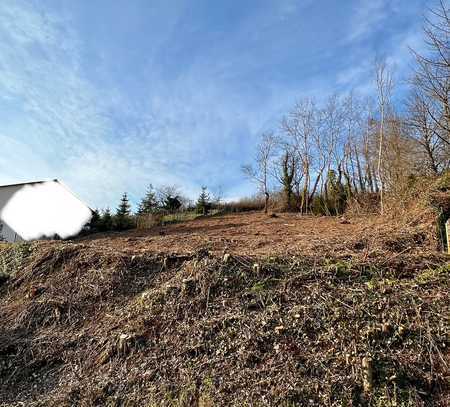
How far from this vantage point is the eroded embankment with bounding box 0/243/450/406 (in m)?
1.92

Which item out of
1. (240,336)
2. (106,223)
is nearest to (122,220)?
(106,223)

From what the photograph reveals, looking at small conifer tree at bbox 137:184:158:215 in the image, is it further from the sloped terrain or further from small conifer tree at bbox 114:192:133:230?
the sloped terrain

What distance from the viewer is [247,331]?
2.40m

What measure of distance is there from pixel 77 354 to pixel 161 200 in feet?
43.4

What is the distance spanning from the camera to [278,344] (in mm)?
2242

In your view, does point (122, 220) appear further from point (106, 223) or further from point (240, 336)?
point (240, 336)

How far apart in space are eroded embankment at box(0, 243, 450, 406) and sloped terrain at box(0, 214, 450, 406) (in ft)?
0.03

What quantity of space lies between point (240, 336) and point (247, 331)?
7cm

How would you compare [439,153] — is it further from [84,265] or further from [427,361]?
[84,265]

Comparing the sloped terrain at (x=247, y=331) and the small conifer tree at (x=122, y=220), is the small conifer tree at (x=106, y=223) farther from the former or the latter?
the sloped terrain at (x=247, y=331)

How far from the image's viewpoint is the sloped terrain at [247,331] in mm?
1929

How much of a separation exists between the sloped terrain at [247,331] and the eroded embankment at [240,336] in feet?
0.03

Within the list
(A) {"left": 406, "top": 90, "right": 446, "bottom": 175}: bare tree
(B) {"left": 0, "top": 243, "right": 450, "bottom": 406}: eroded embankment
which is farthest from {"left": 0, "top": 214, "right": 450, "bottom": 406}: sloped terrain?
(A) {"left": 406, "top": 90, "right": 446, "bottom": 175}: bare tree

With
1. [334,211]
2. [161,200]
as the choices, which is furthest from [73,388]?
[161,200]
